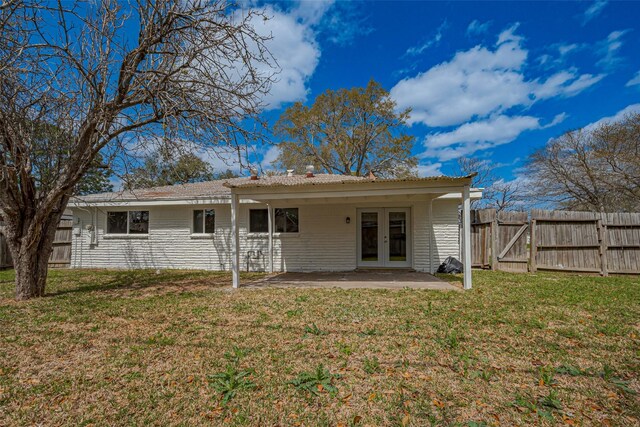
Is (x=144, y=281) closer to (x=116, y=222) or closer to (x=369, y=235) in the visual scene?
(x=116, y=222)

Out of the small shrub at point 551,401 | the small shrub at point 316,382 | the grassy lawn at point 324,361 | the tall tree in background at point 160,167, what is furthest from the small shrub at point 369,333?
Answer: the tall tree in background at point 160,167

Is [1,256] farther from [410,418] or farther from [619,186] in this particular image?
[619,186]

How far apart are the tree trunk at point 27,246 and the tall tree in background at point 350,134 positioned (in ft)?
57.3

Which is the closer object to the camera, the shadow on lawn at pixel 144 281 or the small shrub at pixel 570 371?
the small shrub at pixel 570 371

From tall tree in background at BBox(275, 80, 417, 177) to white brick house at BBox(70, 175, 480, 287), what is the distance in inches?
499

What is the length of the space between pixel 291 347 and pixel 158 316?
2816 millimetres

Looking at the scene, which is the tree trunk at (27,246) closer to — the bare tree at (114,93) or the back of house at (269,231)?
the bare tree at (114,93)

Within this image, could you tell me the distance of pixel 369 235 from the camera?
437 inches

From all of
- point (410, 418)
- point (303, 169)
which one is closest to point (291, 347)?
point (410, 418)

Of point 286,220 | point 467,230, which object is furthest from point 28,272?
point 467,230

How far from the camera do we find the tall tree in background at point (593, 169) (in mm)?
16344

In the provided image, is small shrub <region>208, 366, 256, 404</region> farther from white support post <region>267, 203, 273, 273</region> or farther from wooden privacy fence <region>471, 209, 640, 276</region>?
wooden privacy fence <region>471, 209, 640, 276</region>

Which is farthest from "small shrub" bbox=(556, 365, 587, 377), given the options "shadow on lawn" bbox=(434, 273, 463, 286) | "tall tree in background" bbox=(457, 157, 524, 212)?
"tall tree in background" bbox=(457, 157, 524, 212)

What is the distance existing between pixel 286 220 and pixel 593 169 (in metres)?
18.2
